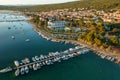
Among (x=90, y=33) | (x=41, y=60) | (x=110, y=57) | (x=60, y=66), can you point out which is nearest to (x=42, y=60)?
(x=41, y=60)

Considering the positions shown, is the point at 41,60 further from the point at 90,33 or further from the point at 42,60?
the point at 90,33

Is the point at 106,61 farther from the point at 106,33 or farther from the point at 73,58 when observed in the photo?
the point at 106,33

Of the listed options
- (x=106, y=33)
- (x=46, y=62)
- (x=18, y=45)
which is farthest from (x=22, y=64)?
(x=106, y=33)

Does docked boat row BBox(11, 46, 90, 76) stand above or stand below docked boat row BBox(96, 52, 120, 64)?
above

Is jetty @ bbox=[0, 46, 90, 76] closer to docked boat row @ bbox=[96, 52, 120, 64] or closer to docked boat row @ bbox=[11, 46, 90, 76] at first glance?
docked boat row @ bbox=[11, 46, 90, 76]

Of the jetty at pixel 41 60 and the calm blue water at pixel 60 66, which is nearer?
the calm blue water at pixel 60 66

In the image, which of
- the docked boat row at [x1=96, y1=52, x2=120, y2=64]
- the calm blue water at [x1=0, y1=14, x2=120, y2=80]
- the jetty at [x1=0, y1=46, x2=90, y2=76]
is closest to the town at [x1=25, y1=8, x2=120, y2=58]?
the docked boat row at [x1=96, y1=52, x2=120, y2=64]

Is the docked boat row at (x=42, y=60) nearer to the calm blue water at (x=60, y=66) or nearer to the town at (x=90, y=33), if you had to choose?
the calm blue water at (x=60, y=66)

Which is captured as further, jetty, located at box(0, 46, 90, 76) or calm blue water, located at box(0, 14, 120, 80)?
jetty, located at box(0, 46, 90, 76)

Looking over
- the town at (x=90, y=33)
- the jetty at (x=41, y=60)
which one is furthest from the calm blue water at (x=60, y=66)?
the town at (x=90, y=33)
